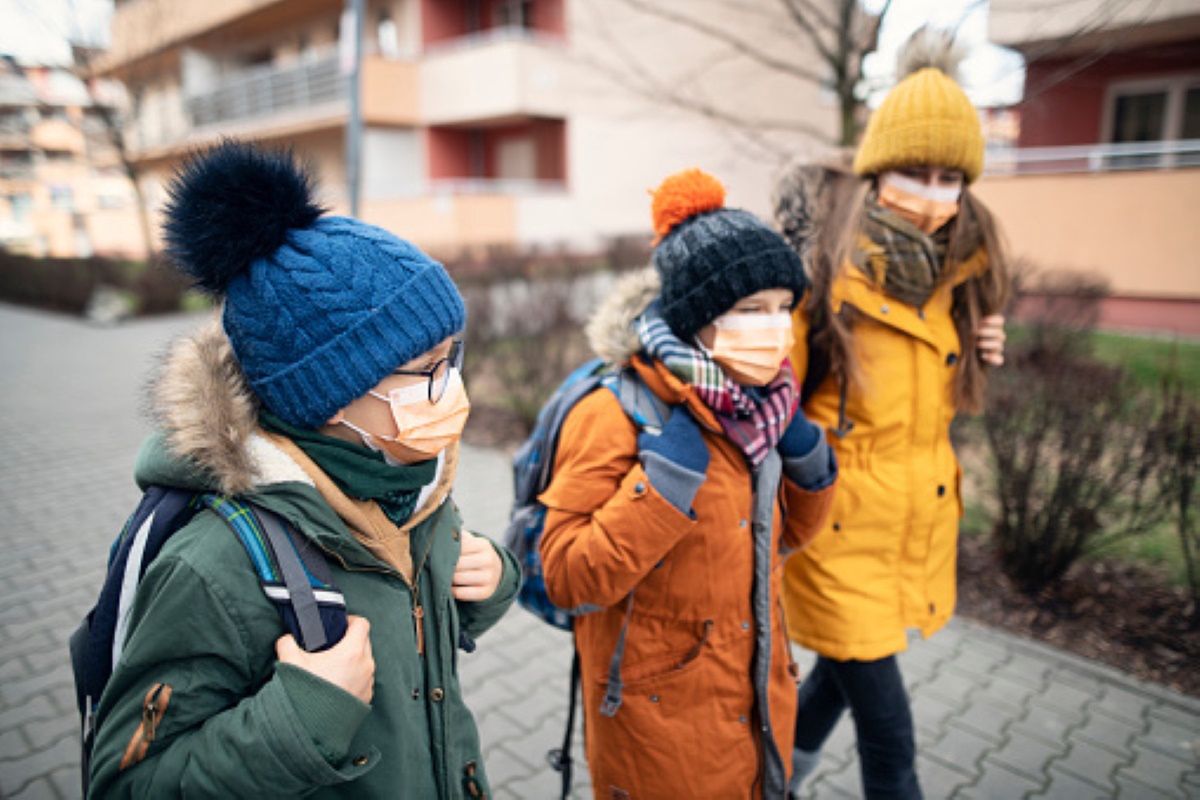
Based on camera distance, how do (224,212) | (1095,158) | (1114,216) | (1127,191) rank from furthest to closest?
(1095,158), (1114,216), (1127,191), (224,212)

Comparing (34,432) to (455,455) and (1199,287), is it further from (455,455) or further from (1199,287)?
(1199,287)

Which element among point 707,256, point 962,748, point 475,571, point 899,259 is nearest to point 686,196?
point 707,256

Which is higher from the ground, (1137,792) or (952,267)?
(952,267)

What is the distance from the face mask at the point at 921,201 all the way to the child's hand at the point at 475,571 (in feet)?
5.44

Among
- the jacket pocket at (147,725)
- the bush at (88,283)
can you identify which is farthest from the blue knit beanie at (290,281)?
the bush at (88,283)

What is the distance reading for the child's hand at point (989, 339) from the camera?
2.48 m

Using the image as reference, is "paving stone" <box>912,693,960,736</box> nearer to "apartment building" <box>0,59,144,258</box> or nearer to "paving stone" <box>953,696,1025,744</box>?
"paving stone" <box>953,696,1025,744</box>

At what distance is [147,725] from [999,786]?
298cm

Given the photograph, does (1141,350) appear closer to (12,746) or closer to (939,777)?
(939,777)

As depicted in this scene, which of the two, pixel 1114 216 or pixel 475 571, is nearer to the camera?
pixel 475 571

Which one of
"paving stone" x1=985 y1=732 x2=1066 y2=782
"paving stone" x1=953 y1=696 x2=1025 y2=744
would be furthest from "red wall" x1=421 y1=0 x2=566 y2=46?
"paving stone" x1=985 y1=732 x2=1066 y2=782

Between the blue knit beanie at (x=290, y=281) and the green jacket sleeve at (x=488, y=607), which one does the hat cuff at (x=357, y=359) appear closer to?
the blue knit beanie at (x=290, y=281)

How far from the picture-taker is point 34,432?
7.74m

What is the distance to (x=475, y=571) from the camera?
5.47 feet
